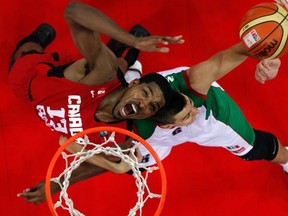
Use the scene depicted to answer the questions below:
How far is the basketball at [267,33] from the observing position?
219 cm

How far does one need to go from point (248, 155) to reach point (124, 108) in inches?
39.1

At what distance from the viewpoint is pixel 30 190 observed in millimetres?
2557

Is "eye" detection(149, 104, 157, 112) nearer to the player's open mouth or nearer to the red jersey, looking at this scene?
the player's open mouth

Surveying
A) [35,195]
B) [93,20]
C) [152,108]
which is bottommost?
[35,195]

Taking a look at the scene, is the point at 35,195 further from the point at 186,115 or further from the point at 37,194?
the point at 186,115

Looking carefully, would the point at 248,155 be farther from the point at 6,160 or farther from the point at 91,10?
the point at 6,160

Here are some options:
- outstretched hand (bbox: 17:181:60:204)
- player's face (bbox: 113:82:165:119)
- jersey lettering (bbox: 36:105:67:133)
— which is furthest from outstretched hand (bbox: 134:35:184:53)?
outstretched hand (bbox: 17:181:60:204)

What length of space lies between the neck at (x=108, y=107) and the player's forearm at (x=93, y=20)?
1.18 feet

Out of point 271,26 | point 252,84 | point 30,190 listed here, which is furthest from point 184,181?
point 271,26

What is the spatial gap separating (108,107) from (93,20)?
50cm

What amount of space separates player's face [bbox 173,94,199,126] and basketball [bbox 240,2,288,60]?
42cm

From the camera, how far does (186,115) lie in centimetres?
224

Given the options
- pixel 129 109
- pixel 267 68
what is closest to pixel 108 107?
pixel 129 109

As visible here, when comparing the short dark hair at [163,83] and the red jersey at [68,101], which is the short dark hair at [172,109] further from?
the red jersey at [68,101]
